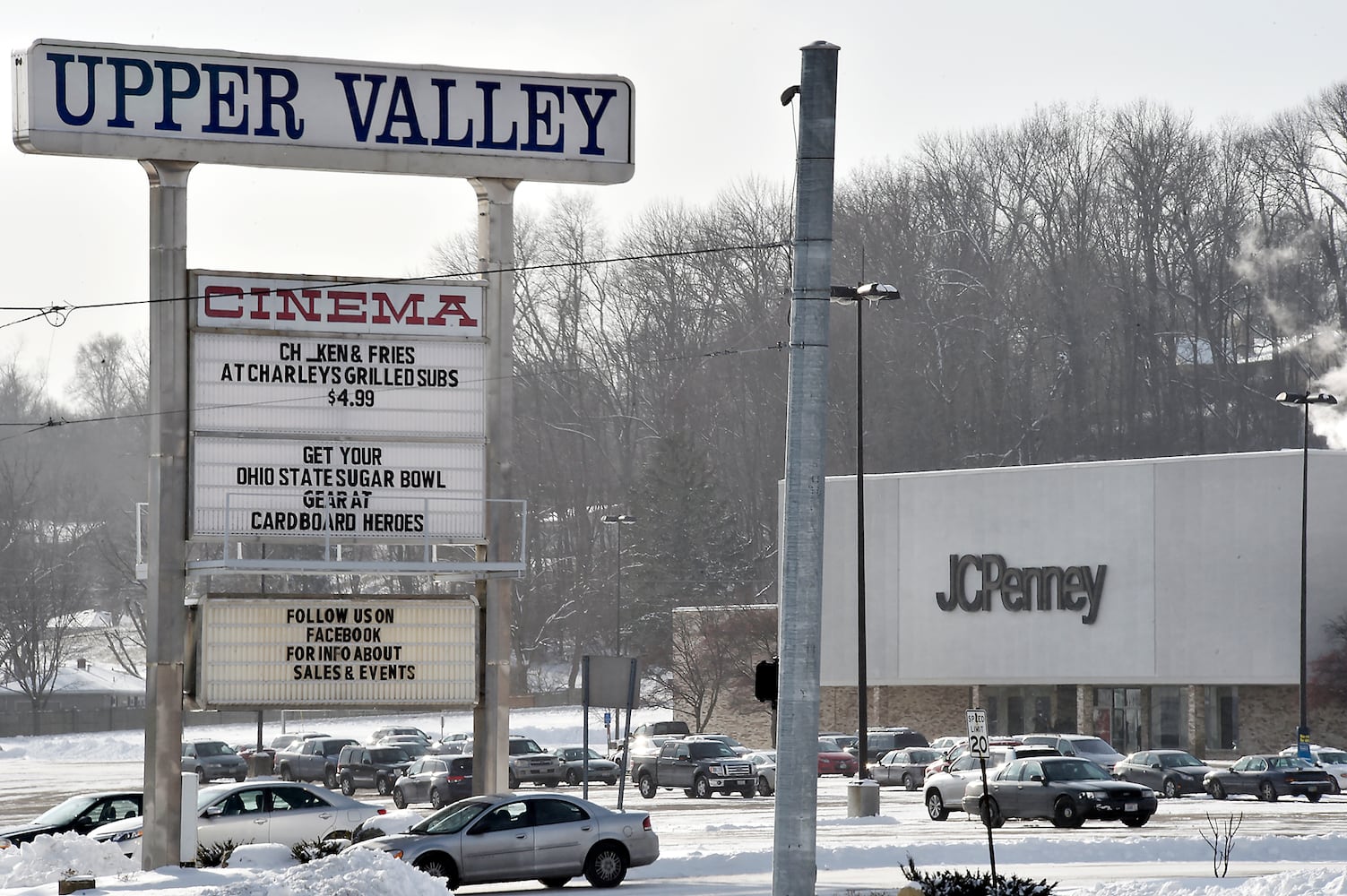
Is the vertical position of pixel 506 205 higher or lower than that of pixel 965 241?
lower

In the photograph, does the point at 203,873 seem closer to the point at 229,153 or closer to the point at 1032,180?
the point at 229,153

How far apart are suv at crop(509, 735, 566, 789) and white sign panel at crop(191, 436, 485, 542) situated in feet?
98.2

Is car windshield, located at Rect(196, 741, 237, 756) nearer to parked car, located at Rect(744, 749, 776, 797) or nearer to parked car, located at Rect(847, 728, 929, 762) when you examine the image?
parked car, located at Rect(744, 749, 776, 797)

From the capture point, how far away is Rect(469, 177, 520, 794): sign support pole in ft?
69.8

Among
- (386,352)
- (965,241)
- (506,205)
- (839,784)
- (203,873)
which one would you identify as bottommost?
(839,784)

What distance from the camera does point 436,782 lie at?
44.3 meters

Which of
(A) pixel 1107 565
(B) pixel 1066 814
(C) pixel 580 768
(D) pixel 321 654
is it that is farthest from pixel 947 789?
(A) pixel 1107 565

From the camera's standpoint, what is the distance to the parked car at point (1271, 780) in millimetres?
43719

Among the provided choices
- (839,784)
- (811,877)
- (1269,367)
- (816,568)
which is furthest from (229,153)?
(1269,367)

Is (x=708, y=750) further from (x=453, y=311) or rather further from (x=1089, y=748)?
(x=453, y=311)

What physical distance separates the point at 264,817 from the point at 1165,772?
2677 cm

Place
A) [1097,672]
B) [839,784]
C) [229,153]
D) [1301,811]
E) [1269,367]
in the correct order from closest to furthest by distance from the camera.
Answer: [229,153] < [1301,811] < [839,784] < [1097,672] < [1269,367]

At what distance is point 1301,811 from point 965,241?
70.3 metres

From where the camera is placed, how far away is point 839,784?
175ft
